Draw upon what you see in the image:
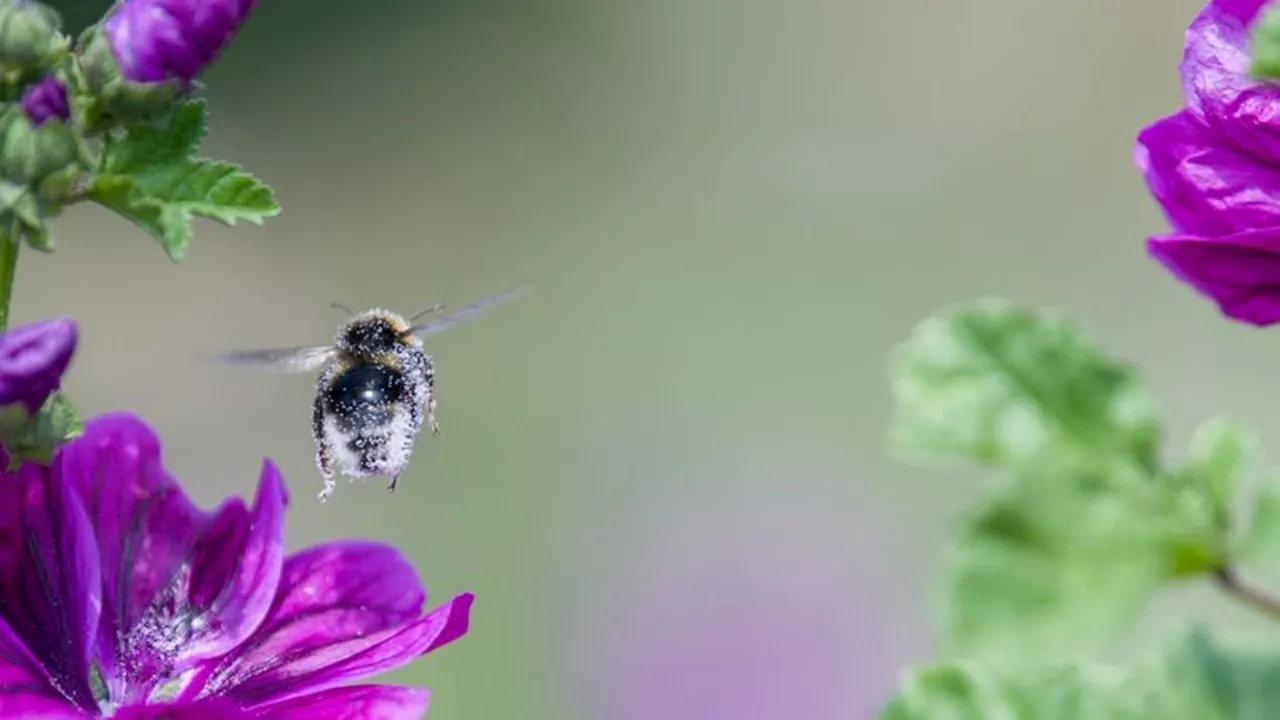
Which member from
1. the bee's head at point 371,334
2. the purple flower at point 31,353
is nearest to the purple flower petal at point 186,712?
the purple flower at point 31,353

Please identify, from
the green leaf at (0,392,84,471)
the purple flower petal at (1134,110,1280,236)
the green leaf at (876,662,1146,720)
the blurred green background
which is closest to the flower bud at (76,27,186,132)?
the green leaf at (0,392,84,471)

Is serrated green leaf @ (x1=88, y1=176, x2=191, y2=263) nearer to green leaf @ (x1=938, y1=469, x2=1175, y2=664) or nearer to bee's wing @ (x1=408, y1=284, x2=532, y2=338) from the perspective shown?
bee's wing @ (x1=408, y1=284, x2=532, y2=338)

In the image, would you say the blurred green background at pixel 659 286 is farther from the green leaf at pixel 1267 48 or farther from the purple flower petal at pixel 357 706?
the green leaf at pixel 1267 48

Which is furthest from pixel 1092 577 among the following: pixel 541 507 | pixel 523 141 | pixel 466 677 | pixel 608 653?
pixel 523 141

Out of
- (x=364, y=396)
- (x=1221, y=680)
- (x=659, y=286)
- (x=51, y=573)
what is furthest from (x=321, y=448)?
(x=659, y=286)

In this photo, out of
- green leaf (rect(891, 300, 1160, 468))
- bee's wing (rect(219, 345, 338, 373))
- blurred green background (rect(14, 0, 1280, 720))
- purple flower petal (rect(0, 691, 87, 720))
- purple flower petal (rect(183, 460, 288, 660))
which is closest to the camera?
purple flower petal (rect(0, 691, 87, 720))
